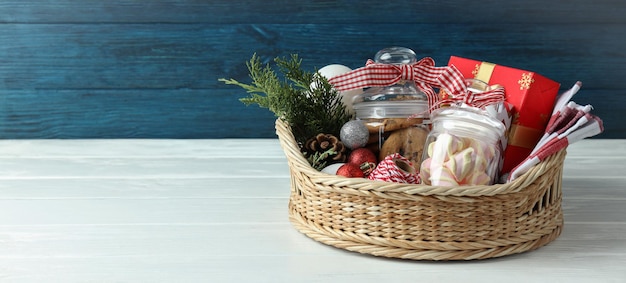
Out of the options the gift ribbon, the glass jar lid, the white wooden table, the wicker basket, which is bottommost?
the white wooden table

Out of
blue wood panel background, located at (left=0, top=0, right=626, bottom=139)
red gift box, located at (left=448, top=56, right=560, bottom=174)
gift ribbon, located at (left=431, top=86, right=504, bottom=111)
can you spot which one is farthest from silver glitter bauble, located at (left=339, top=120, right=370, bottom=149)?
blue wood panel background, located at (left=0, top=0, right=626, bottom=139)

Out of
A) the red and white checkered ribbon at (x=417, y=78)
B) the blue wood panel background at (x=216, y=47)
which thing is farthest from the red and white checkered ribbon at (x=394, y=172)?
the blue wood panel background at (x=216, y=47)

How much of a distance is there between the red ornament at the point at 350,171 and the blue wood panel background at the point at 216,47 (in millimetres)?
1045

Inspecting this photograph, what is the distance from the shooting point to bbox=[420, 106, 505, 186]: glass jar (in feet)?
3.30

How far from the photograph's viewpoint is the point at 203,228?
1212 millimetres

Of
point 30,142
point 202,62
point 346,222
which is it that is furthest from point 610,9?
point 30,142

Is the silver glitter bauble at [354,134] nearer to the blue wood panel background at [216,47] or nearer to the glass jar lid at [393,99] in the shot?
the glass jar lid at [393,99]

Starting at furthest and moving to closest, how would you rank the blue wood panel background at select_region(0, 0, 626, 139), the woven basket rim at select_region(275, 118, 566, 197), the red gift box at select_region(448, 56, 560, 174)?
the blue wood panel background at select_region(0, 0, 626, 139)
the red gift box at select_region(448, 56, 560, 174)
the woven basket rim at select_region(275, 118, 566, 197)

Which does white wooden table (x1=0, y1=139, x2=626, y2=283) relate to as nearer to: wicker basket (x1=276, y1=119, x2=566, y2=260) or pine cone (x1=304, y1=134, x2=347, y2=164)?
wicker basket (x1=276, y1=119, x2=566, y2=260)

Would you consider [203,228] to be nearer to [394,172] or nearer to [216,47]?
[394,172]

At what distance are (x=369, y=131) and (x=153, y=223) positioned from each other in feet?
1.34

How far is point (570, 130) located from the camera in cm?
104

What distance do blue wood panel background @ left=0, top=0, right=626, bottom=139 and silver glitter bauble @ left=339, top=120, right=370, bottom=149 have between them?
956 millimetres

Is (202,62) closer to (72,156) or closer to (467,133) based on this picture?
(72,156)
